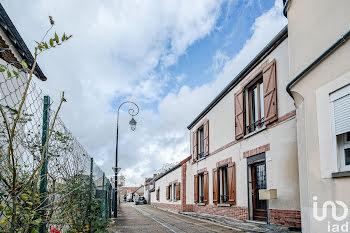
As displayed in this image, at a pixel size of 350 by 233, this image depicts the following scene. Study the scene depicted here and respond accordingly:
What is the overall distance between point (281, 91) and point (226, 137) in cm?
521

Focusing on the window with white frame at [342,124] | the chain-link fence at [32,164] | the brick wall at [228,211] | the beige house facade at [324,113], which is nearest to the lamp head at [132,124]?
the brick wall at [228,211]

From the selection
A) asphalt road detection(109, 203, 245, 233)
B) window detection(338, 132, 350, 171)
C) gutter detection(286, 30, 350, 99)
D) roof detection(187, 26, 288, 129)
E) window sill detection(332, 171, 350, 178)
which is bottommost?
asphalt road detection(109, 203, 245, 233)

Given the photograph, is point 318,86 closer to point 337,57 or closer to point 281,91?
point 337,57

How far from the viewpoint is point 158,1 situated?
6.97 meters

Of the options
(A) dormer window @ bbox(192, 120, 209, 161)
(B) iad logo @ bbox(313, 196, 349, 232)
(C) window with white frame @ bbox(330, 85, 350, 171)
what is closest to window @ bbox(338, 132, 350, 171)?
(C) window with white frame @ bbox(330, 85, 350, 171)

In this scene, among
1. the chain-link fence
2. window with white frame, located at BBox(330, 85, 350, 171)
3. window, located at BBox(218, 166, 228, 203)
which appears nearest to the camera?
the chain-link fence

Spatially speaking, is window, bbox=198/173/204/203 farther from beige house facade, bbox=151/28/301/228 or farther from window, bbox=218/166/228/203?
window, bbox=218/166/228/203

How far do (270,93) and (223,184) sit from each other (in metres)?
6.28

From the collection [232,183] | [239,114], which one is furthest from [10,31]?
[232,183]

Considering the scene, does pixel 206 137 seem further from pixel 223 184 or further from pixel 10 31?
pixel 10 31

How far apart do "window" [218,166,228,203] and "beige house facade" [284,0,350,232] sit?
866 cm

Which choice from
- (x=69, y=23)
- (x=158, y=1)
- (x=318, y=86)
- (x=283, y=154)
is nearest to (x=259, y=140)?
(x=283, y=154)

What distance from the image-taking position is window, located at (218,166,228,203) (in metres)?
15.0

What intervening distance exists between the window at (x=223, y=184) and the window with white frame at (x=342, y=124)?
380 inches
